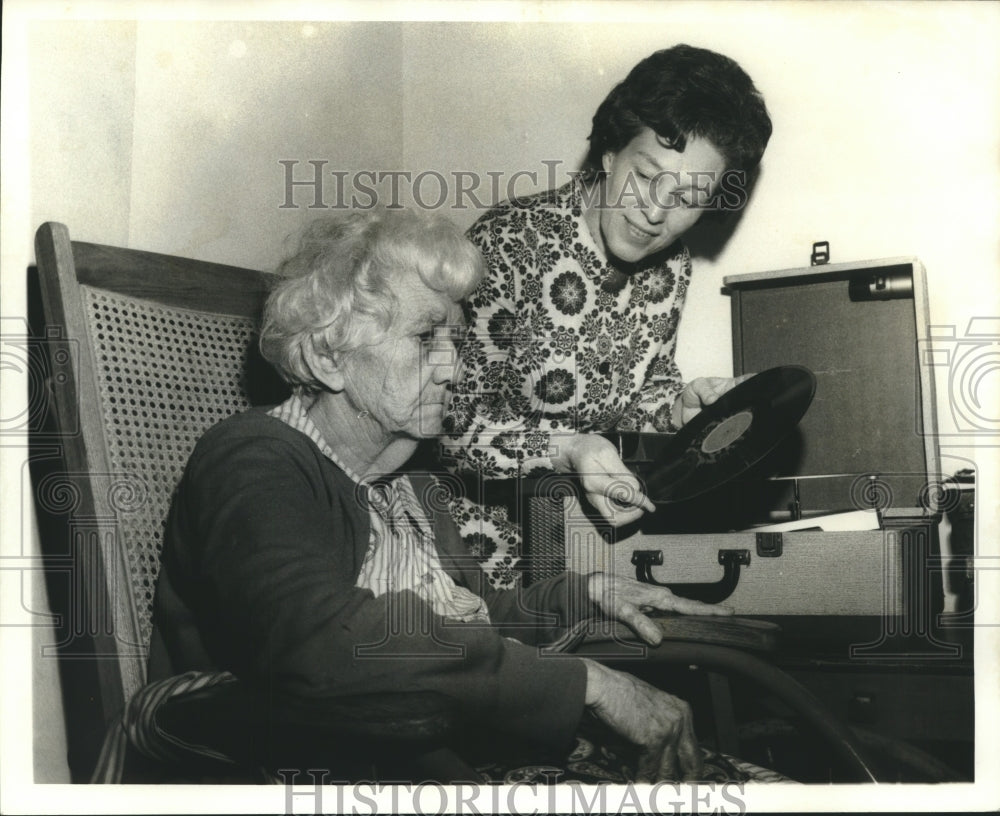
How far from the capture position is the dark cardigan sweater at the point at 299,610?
3.56 feet

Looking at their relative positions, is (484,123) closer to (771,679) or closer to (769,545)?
(769,545)

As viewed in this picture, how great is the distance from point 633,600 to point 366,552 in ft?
1.25

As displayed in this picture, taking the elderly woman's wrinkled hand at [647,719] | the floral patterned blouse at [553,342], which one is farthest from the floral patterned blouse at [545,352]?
the elderly woman's wrinkled hand at [647,719]

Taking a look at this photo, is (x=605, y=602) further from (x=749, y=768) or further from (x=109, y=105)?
(x=109, y=105)

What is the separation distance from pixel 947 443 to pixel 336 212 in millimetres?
1048

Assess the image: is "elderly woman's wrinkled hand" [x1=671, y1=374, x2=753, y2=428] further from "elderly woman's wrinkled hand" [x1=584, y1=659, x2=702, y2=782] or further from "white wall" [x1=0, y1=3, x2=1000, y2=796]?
"elderly woman's wrinkled hand" [x1=584, y1=659, x2=702, y2=782]

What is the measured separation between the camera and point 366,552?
1.30 meters

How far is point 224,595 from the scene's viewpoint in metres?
1.13

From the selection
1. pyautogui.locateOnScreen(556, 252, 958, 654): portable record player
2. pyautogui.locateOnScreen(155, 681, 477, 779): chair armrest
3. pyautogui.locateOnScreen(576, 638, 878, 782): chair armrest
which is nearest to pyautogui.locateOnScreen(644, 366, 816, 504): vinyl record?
pyautogui.locateOnScreen(556, 252, 958, 654): portable record player

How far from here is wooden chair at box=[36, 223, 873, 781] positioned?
1256 mm

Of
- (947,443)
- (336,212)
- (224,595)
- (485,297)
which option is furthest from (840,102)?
(224,595)

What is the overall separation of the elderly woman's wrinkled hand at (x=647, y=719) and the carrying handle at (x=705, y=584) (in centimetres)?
24

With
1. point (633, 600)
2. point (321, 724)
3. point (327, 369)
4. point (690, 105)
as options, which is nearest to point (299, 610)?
point (321, 724)

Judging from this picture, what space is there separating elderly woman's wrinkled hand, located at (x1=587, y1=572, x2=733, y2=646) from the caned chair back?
0.62m
